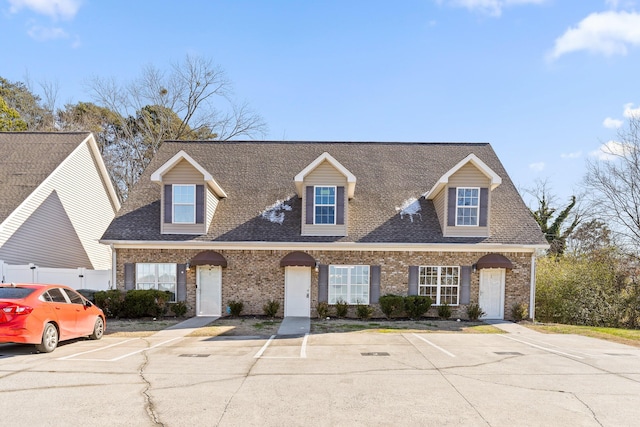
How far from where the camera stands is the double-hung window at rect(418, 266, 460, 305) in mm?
15656

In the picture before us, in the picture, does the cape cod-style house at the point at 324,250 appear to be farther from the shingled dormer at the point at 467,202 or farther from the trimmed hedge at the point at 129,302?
the trimmed hedge at the point at 129,302

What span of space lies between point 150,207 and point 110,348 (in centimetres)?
851

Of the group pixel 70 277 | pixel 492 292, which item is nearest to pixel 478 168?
pixel 492 292

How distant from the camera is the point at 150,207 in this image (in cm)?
1695

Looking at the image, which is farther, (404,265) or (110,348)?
(404,265)

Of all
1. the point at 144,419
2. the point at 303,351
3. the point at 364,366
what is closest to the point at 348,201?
the point at 303,351

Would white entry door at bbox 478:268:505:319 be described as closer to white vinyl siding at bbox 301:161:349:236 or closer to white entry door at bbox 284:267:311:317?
white vinyl siding at bbox 301:161:349:236

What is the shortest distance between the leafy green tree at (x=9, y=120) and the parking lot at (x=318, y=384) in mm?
24577

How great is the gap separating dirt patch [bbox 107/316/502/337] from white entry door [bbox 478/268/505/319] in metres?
1.36

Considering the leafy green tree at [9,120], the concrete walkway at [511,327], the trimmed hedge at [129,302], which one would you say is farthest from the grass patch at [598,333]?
the leafy green tree at [9,120]

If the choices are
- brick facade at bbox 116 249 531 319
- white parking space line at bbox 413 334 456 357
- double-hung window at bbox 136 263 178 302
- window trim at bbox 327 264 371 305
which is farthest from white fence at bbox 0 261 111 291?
white parking space line at bbox 413 334 456 357

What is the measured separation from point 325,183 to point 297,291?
4528 mm

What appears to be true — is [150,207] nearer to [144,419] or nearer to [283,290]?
[283,290]

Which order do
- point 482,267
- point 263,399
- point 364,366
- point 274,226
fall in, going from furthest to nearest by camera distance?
point 274,226 → point 482,267 → point 364,366 → point 263,399
